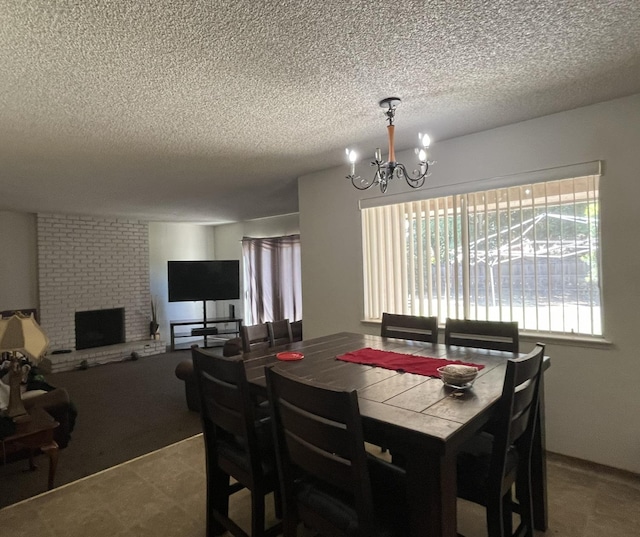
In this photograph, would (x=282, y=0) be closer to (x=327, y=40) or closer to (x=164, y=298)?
(x=327, y=40)

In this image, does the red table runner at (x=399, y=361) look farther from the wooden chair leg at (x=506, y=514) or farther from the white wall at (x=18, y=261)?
the white wall at (x=18, y=261)

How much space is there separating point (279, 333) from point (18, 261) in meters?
5.34

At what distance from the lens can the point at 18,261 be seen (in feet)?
19.7

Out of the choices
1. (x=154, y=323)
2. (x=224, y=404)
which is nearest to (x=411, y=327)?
(x=224, y=404)

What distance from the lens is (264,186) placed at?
4.76m

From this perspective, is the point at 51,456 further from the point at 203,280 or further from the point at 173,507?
the point at 203,280

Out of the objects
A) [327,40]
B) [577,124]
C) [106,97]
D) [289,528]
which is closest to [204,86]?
[106,97]

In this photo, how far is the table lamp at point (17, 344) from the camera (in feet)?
7.86

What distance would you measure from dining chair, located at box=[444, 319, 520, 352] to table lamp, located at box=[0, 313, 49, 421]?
8.59 feet

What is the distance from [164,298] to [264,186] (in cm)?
407

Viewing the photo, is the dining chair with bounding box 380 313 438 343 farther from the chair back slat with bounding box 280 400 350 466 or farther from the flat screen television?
the flat screen television

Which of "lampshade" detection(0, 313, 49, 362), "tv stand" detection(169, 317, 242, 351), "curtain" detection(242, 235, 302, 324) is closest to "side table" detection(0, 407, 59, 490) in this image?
"lampshade" detection(0, 313, 49, 362)

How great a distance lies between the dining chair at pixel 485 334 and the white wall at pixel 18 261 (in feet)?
21.1

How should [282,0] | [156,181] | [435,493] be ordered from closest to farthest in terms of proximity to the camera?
1. [435,493]
2. [282,0]
3. [156,181]
